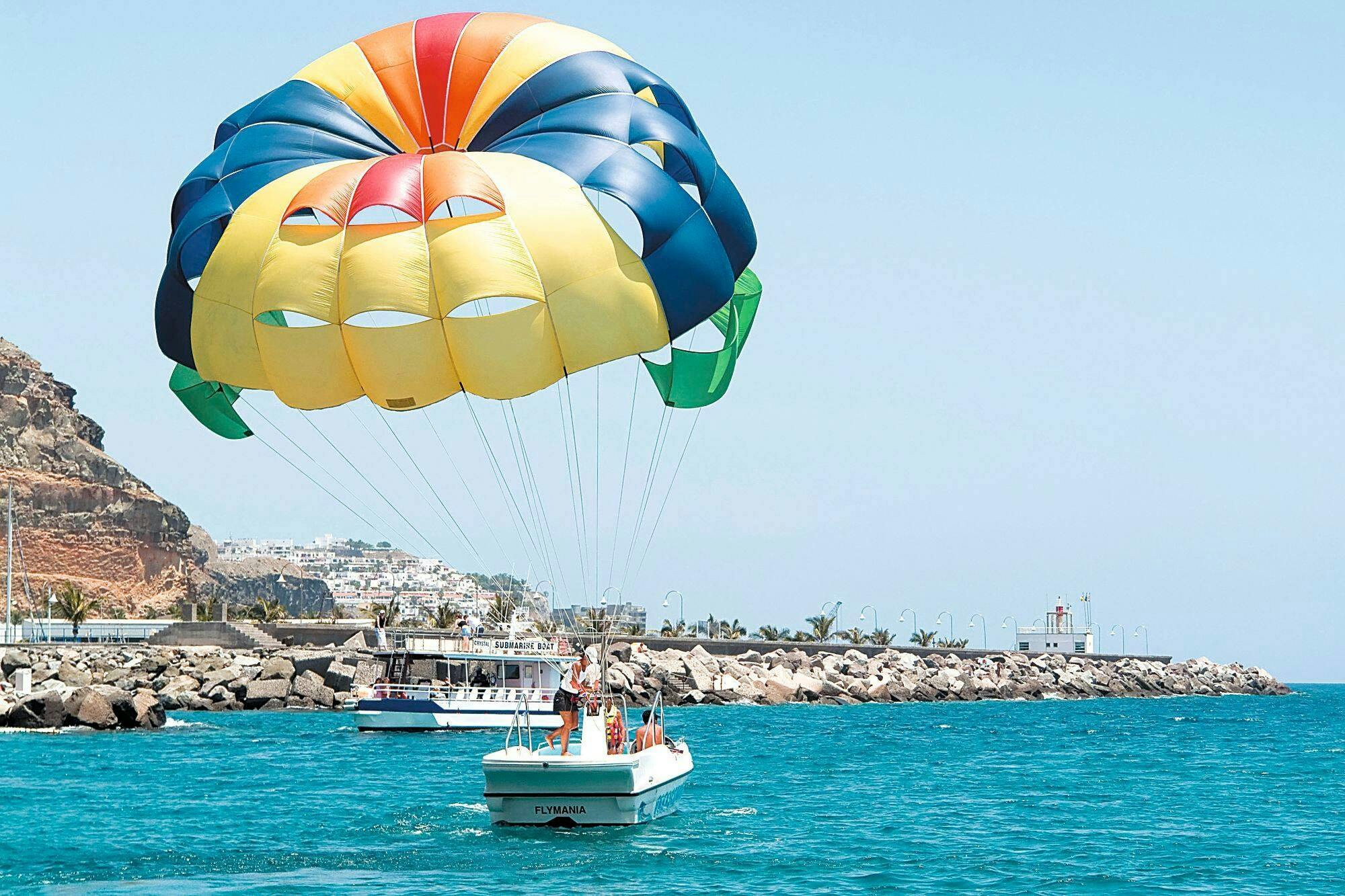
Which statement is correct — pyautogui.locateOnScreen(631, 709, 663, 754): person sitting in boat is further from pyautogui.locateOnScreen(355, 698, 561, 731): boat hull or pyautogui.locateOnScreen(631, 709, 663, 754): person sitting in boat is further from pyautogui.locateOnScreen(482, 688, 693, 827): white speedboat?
pyautogui.locateOnScreen(355, 698, 561, 731): boat hull

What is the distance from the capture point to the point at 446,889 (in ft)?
55.0

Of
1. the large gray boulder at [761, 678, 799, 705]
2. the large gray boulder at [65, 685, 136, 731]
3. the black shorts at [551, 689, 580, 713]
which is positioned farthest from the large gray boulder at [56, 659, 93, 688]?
the black shorts at [551, 689, 580, 713]

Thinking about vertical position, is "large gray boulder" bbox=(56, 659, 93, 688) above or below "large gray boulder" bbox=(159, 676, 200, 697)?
above

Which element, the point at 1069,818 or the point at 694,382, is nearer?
the point at 694,382

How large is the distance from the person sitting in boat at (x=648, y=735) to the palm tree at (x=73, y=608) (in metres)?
52.0

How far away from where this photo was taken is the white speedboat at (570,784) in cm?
1884

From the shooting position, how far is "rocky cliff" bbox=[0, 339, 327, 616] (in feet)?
302

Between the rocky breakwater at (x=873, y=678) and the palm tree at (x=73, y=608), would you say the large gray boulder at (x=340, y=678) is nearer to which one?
the rocky breakwater at (x=873, y=678)

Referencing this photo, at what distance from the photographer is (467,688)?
4369 cm

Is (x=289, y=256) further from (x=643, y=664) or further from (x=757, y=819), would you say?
(x=643, y=664)

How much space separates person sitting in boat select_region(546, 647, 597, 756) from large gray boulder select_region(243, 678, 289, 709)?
3314 cm

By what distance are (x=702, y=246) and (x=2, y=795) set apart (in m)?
15.9

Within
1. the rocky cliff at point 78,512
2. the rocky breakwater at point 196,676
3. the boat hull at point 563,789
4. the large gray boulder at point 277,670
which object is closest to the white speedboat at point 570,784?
the boat hull at point 563,789

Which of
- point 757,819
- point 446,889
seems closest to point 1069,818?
point 757,819
